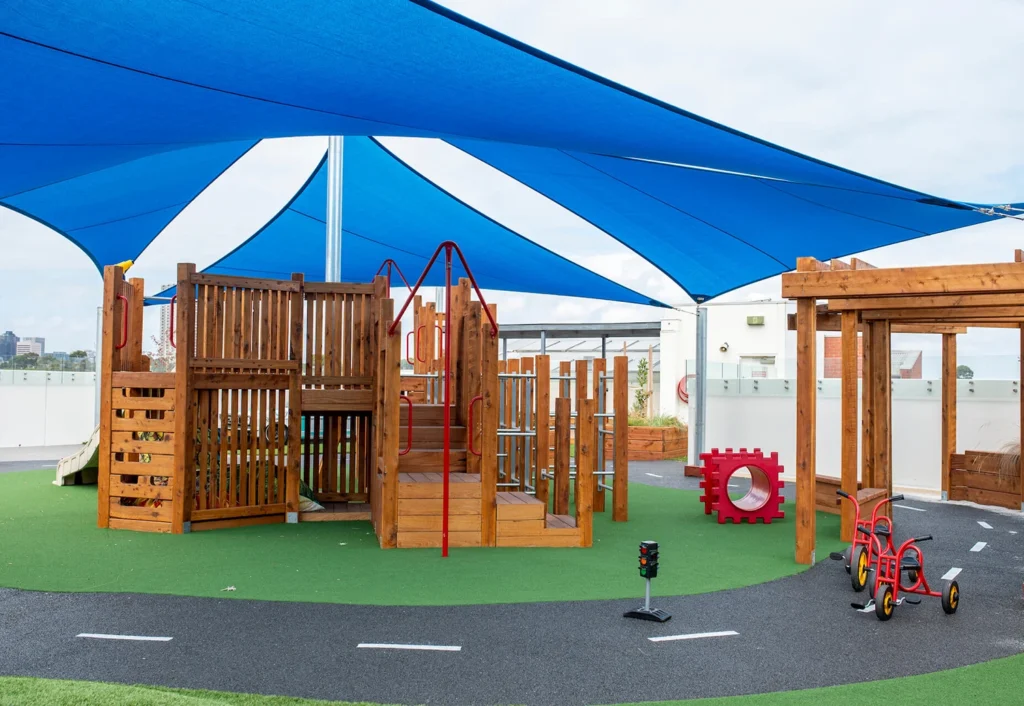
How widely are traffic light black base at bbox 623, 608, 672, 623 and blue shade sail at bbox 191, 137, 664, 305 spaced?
730 cm

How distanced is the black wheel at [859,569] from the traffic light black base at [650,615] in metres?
1.58

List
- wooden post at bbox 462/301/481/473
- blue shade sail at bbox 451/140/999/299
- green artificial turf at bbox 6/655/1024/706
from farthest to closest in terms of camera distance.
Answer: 1. wooden post at bbox 462/301/481/473
2. blue shade sail at bbox 451/140/999/299
3. green artificial turf at bbox 6/655/1024/706

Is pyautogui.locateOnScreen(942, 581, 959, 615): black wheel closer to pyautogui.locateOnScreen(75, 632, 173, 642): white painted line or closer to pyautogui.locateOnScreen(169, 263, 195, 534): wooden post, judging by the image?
pyautogui.locateOnScreen(75, 632, 173, 642): white painted line

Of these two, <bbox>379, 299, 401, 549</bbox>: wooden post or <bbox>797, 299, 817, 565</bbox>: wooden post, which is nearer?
<bbox>797, 299, 817, 565</bbox>: wooden post

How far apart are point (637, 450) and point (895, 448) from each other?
19.1ft

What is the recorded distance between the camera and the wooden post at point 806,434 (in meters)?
7.56

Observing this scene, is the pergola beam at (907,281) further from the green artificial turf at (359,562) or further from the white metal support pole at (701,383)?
the white metal support pole at (701,383)

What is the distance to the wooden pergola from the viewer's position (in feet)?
22.6

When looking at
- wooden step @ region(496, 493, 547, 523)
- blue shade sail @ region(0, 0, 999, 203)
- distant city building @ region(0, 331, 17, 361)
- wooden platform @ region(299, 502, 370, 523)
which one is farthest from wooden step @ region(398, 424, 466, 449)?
distant city building @ region(0, 331, 17, 361)

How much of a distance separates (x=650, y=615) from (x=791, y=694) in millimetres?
1392

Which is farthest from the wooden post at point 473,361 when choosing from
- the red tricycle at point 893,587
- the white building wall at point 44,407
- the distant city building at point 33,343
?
the distant city building at point 33,343

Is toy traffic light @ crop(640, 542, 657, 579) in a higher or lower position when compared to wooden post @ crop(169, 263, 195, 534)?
lower

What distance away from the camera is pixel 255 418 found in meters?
9.01

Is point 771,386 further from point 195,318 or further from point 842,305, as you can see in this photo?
point 195,318
